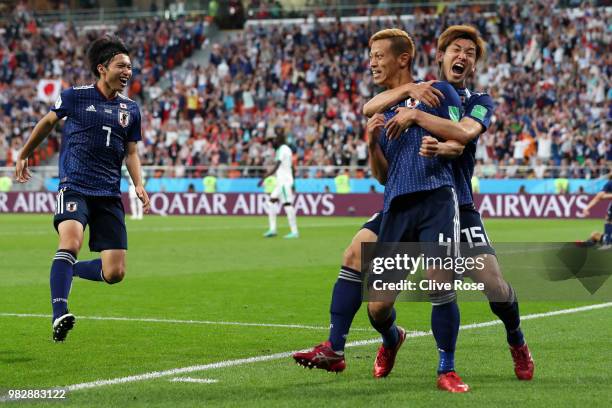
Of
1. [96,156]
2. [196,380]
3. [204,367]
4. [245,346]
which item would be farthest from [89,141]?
[196,380]

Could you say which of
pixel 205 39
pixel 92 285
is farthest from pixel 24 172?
pixel 205 39

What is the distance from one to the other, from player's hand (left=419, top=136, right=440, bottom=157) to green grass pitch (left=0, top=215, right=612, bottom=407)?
1372mm

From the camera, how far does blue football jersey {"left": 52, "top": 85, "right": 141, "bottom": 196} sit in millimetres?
8906

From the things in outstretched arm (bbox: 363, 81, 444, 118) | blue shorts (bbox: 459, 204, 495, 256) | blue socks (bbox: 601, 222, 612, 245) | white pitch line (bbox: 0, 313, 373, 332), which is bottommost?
blue socks (bbox: 601, 222, 612, 245)

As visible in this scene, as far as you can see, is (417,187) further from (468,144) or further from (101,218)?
(101,218)

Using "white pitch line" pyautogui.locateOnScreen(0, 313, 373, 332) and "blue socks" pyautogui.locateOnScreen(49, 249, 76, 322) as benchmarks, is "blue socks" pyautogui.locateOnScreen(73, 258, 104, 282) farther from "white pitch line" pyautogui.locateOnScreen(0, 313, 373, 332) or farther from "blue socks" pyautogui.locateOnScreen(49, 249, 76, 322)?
"white pitch line" pyautogui.locateOnScreen(0, 313, 373, 332)

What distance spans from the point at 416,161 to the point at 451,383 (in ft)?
4.25

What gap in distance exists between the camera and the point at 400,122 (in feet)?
21.0

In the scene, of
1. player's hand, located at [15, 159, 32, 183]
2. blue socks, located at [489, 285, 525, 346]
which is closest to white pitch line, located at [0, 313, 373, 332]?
player's hand, located at [15, 159, 32, 183]

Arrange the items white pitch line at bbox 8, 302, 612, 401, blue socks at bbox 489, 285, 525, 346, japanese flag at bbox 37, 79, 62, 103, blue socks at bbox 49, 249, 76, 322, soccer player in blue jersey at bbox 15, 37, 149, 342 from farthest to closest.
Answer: japanese flag at bbox 37, 79, 62, 103 < soccer player in blue jersey at bbox 15, 37, 149, 342 < blue socks at bbox 49, 249, 76, 322 < blue socks at bbox 489, 285, 525, 346 < white pitch line at bbox 8, 302, 612, 401

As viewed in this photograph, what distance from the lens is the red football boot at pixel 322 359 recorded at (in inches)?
265

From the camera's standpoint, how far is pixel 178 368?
7.45m

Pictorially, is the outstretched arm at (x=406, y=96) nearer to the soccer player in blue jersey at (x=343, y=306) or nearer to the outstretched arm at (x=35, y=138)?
the soccer player in blue jersey at (x=343, y=306)

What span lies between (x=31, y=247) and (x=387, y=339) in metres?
14.6
